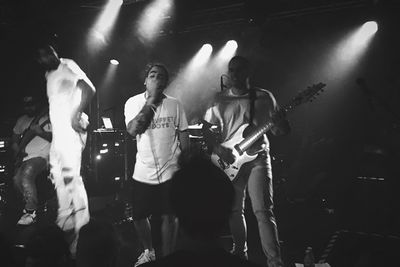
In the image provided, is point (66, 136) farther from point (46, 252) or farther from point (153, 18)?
point (153, 18)

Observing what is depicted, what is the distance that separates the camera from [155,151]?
3973mm

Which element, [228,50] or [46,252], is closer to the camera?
[46,252]

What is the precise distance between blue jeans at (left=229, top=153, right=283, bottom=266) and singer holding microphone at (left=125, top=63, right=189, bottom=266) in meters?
0.72

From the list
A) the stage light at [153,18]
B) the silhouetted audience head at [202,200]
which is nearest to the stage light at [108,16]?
the stage light at [153,18]

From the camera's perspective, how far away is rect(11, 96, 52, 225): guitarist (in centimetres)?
575

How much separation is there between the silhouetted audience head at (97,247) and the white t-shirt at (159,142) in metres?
1.61

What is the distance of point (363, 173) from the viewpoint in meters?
7.36

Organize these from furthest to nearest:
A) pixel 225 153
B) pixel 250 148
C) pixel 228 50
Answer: pixel 228 50, pixel 225 153, pixel 250 148

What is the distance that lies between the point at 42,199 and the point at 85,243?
5.29 metres

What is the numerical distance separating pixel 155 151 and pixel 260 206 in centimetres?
131

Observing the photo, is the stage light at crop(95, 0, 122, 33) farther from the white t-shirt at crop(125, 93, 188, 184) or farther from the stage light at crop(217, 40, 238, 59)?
the white t-shirt at crop(125, 93, 188, 184)

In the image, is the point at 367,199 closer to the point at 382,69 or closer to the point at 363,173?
the point at 363,173

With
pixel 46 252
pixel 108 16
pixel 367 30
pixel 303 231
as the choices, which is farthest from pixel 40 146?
pixel 367 30

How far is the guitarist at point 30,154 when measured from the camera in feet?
18.9
